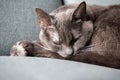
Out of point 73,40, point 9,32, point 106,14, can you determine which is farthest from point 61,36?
point 9,32

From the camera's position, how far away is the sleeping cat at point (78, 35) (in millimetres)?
1327

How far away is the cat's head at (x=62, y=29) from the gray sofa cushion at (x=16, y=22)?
404 millimetres

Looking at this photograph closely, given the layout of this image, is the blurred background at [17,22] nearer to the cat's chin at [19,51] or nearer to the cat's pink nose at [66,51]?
the cat's chin at [19,51]

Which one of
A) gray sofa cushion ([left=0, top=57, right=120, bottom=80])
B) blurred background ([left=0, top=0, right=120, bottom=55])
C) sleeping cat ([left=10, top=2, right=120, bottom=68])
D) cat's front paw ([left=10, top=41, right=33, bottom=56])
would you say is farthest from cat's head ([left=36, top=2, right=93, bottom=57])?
blurred background ([left=0, top=0, right=120, bottom=55])

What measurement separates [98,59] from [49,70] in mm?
273

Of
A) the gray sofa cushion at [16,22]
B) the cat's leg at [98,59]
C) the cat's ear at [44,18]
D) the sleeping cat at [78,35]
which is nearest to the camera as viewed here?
the cat's leg at [98,59]

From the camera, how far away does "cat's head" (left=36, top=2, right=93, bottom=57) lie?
1.39 m

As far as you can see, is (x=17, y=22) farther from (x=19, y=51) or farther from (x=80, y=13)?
(x=80, y=13)

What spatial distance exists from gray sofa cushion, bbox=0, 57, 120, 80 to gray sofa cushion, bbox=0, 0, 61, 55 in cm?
72

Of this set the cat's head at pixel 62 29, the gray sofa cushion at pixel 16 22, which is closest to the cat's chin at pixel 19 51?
the cat's head at pixel 62 29

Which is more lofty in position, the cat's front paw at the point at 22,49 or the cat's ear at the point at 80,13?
the cat's ear at the point at 80,13

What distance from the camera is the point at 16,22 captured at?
1902mm

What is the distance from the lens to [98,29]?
4.66 feet

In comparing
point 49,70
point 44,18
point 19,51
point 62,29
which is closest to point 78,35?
point 62,29
